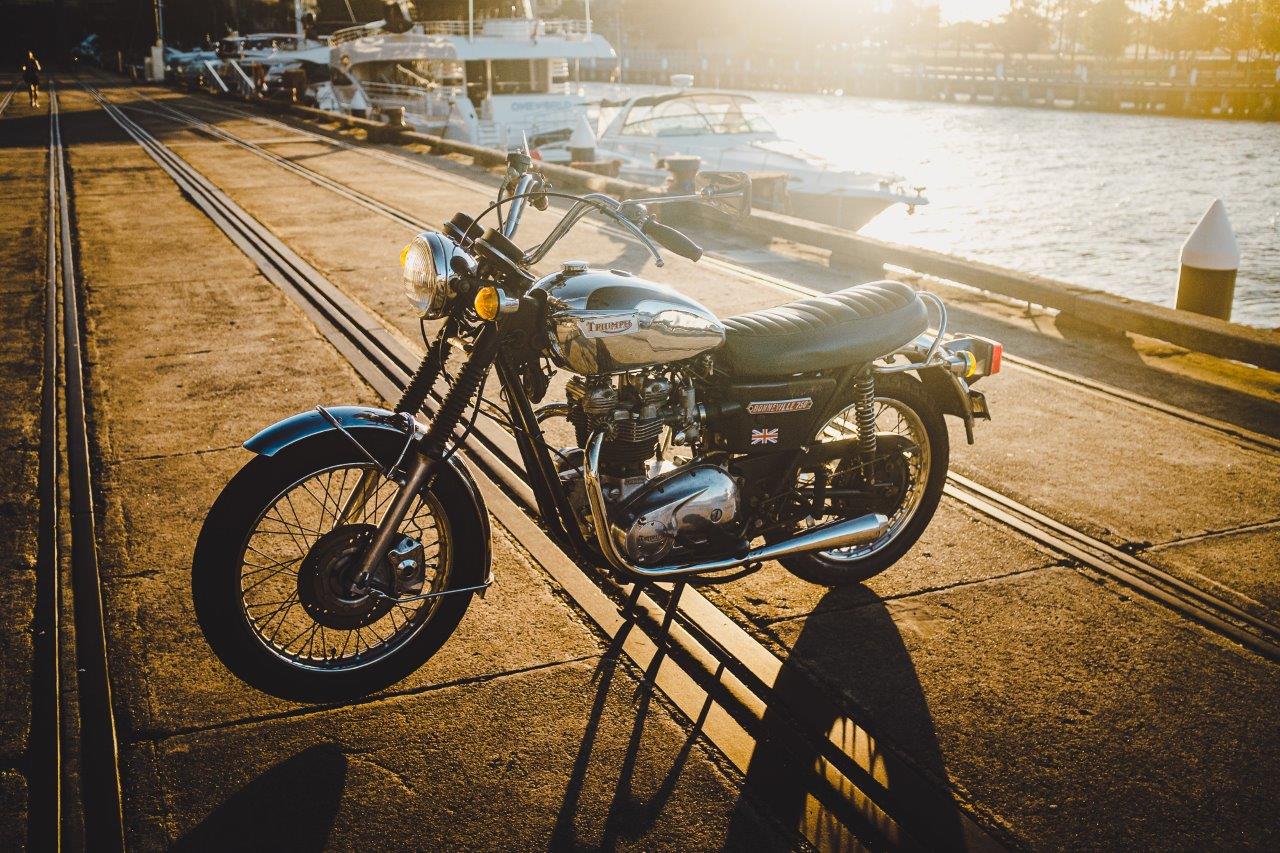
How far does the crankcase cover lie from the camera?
11.4 feet

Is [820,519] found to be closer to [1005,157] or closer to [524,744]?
[524,744]

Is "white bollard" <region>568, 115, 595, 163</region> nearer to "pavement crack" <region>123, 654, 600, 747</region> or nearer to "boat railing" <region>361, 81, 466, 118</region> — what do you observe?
"boat railing" <region>361, 81, 466, 118</region>

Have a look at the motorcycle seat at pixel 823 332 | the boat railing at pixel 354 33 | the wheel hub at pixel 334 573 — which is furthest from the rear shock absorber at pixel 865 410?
the boat railing at pixel 354 33

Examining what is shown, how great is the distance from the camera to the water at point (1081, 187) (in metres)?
Result: 20.7

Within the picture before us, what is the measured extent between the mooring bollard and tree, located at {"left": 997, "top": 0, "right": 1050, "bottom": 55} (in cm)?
Result: 9213

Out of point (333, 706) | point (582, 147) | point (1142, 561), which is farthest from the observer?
point (582, 147)

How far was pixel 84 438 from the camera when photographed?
18.9 feet

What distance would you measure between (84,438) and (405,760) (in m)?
3.50

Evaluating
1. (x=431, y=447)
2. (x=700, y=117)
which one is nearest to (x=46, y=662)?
(x=431, y=447)

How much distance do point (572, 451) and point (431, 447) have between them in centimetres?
53

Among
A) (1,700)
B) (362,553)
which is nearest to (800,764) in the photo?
(362,553)

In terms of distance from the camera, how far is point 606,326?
322 centimetres

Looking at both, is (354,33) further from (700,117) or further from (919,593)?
(919,593)

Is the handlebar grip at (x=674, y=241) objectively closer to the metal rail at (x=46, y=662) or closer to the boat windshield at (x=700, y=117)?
the metal rail at (x=46, y=662)
